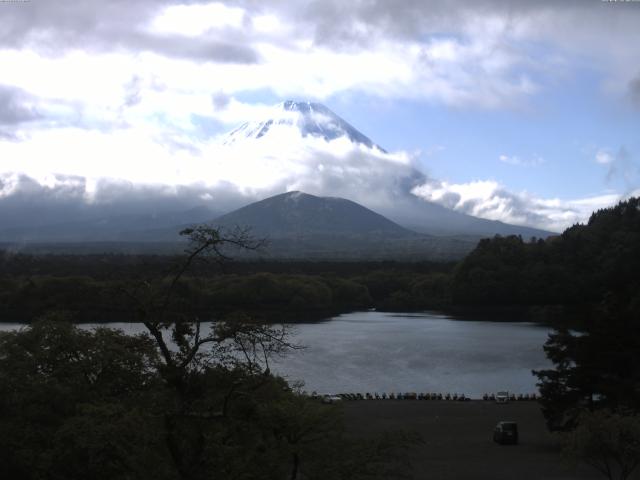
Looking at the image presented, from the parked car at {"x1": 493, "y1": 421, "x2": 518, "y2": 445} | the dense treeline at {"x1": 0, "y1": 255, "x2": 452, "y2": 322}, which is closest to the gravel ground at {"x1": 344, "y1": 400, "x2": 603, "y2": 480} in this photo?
the parked car at {"x1": 493, "y1": 421, "x2": 518, "y2": 445}

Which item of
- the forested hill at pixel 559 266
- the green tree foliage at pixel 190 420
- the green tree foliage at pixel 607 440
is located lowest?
the green tree foliage at pixel 607 440

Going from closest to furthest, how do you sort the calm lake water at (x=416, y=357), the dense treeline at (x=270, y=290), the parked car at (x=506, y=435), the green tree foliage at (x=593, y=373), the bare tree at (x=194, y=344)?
the bare tree at (x=194, y=344) < the green tree foliage at (x=593, y=373) < the parked car at (x=506, y=435) < the calm lake water at (x=416, y=357) < the dense treeline at (x=270, y=290)

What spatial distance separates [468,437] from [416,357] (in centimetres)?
1583

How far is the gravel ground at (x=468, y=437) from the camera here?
12.7 metres

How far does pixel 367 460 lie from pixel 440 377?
21.1m

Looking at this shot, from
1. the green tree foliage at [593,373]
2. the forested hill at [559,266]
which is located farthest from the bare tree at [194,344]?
the forested hill at [559,266]

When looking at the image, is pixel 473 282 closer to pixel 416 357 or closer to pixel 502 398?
pixel 416 357

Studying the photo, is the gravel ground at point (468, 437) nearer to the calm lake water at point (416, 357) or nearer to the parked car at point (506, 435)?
the parked car at point (506, 435)

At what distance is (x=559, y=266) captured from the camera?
58.9 metres

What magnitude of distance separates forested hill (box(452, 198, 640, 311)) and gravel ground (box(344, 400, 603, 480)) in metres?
37.0

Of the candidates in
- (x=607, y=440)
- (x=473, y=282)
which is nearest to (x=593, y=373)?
(x=607, y=440)

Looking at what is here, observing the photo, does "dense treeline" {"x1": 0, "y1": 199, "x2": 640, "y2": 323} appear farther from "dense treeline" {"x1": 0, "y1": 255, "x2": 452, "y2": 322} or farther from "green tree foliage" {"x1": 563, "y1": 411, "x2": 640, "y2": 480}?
"green tree foliage" {"x1": 563, "y1": 411, "x2": 640, "y2": 480}

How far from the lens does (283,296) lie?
5650 centimetres

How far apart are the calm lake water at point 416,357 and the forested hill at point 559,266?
36.7ft
